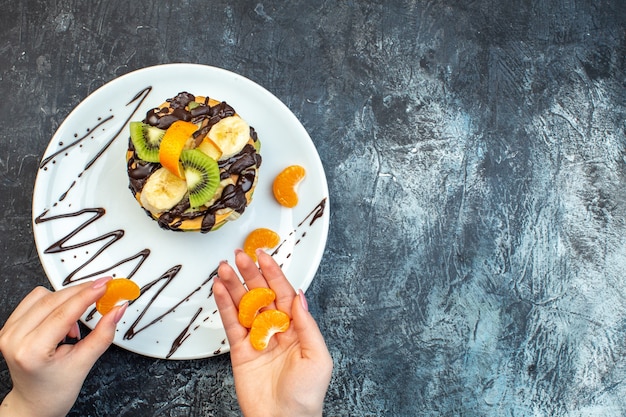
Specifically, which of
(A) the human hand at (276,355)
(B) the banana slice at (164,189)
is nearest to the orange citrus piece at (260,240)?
(A) the human hand at (276,355)

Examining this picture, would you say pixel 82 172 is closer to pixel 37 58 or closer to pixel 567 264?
pixel 37 58

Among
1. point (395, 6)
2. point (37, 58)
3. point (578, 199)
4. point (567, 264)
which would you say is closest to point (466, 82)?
point (395, 6)

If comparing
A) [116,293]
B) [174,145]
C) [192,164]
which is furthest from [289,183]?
[116,293]

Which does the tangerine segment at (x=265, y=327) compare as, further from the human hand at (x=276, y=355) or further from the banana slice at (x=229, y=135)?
the banana slice at (x=229, y=135)

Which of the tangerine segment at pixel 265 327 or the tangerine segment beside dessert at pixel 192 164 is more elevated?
the tangerine segment beside dessert at pixel 192 164

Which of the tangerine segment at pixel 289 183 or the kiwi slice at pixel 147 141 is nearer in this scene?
the kiwi slice at pixel 147 141

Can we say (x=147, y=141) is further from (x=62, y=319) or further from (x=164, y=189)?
(x=62, y=319)
